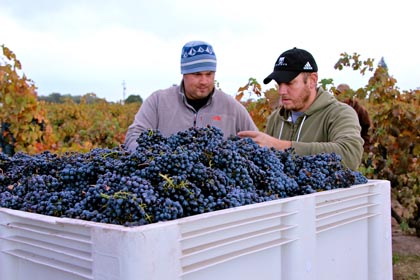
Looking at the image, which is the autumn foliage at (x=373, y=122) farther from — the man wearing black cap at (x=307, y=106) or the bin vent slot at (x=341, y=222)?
the bin vent slot at (x=341, y=222)

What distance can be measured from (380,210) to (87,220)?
1361 mm

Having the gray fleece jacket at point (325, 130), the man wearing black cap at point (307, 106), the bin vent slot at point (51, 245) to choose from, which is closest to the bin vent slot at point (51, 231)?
the bin vent slot at point (51, 245)

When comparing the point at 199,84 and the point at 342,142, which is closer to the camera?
the point at 342,142

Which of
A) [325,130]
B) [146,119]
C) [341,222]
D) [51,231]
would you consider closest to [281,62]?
[325,130]

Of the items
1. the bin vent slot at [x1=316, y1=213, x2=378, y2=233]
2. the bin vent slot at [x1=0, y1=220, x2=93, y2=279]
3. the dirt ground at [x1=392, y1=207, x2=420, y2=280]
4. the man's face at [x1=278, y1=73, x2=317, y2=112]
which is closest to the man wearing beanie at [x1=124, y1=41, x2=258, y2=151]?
Answer: the man's face at [x1=278, y1=73, x2=317, y2=112]

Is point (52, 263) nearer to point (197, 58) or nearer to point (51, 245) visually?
point (51, 245)

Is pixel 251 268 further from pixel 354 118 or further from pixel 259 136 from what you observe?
pixel 354 118

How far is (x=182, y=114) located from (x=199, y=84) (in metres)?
0.24

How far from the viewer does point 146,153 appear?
5.77ft

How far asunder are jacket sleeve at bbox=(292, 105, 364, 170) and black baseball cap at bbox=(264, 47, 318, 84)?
304mm

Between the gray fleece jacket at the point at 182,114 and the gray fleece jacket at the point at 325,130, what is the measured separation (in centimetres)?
32

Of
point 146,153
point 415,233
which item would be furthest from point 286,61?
point 415,233

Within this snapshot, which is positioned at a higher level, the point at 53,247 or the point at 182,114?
the point at 182,114

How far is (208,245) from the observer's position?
4.80ft
